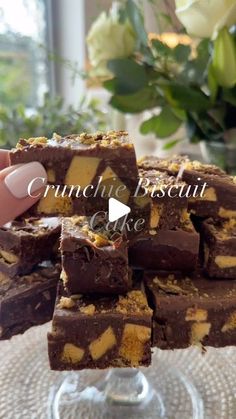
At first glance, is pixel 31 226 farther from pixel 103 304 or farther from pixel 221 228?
pixel 221 228

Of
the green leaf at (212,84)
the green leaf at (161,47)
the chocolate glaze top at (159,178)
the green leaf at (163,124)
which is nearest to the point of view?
the chocolate glaze top at (159,178)

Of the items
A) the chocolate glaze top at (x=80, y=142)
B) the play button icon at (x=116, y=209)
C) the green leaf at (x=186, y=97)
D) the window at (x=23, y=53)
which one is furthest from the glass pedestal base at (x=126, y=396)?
the window at (x=23, y=53)

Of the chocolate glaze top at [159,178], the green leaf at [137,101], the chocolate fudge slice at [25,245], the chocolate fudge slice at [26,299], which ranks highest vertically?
the green leaf at [137,101]

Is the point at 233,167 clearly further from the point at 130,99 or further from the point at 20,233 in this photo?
the point at 20,233

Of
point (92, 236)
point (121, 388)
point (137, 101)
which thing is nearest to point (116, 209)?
point (92, 236)

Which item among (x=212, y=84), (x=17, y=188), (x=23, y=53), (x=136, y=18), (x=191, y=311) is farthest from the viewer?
(x=23, y=53)

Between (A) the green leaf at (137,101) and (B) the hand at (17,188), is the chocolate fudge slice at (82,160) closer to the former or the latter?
(B) the hand at (17,188)

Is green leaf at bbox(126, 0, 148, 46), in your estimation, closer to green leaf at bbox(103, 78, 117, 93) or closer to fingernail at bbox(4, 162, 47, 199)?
green leaf at bbox(103, 78, 117, 93)
